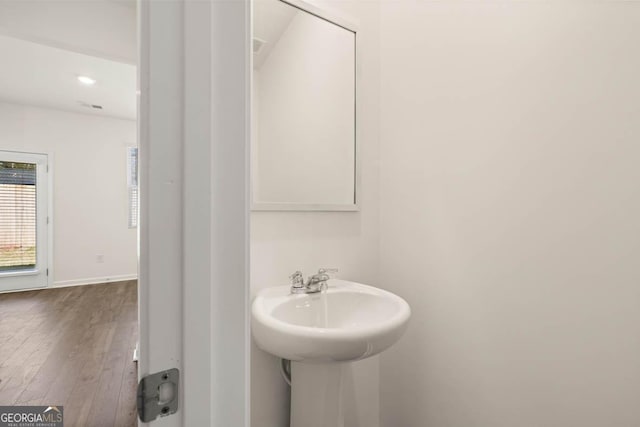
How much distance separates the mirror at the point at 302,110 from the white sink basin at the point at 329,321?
0.36 m

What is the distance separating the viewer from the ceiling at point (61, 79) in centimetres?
267

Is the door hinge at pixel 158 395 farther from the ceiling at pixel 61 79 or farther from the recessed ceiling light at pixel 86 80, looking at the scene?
the recessed ceiling light at pixel 86 80

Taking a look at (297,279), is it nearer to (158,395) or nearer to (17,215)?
(158,395)

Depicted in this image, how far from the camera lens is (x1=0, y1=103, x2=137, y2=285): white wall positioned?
409cm

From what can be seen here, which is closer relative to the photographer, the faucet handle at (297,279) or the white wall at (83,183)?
the faucet handle at (297,279)

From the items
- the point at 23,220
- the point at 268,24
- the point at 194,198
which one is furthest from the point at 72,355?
the point at 23,220

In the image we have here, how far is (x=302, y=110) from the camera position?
131 cm

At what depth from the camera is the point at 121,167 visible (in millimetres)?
4730

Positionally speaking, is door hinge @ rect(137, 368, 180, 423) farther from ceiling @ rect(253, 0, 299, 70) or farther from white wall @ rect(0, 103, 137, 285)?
white wall @ rect(0, 103, 137, 285)

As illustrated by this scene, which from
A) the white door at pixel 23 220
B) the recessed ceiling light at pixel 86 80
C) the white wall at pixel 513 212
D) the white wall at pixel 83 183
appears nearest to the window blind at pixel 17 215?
the white door at pixel 23 220

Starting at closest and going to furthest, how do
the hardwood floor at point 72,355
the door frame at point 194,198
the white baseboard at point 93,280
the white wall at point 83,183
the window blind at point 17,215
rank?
1. the door frame at point 194,198
2. the hardwood floor at point 72,355
3. the window blind at point 17,215
4. the white wall at point 83,183
5. the white baseboard at point 93,280

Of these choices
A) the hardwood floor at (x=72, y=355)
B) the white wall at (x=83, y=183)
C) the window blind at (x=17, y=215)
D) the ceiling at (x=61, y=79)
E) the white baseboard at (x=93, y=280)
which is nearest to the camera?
the hardwood floor at (x=72, y=355)

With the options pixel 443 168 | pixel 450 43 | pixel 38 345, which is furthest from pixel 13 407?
pixel 450 43

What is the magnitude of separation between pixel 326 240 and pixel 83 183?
4769mm
